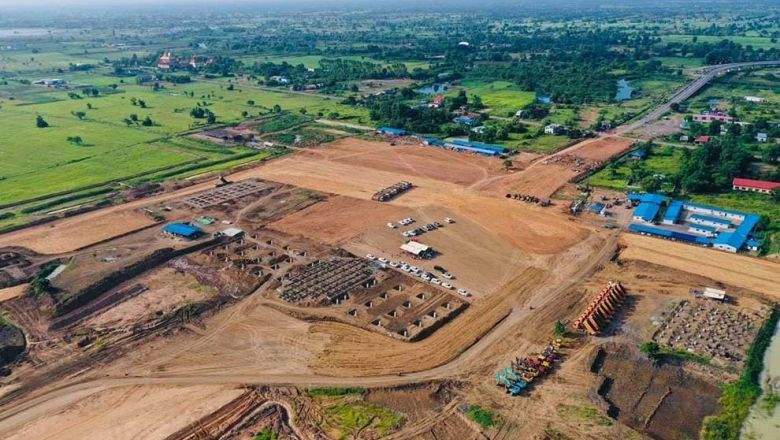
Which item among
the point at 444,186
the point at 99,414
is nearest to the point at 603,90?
the point at 444,186

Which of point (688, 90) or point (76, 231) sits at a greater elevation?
point (76, 231)

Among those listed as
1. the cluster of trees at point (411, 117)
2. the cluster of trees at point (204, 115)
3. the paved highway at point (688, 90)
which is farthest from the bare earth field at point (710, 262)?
the cluster of trees at point (204, 115)

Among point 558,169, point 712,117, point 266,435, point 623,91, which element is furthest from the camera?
point 623,91

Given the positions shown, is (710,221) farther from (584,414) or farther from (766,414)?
(584,414)

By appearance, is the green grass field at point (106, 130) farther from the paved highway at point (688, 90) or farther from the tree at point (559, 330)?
the tree at point (559, 330)

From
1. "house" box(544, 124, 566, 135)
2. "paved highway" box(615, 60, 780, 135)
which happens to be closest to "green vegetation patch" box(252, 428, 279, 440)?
"house" box(544, 124, 566, 135)

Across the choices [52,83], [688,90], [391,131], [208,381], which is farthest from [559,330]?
[52,83]
